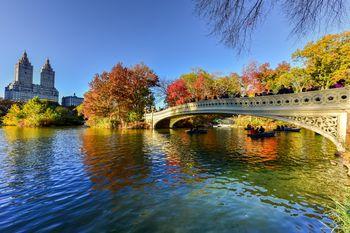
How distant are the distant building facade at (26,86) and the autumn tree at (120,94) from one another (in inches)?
5842

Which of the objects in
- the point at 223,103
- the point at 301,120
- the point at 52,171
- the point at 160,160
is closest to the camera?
the point at 52,171

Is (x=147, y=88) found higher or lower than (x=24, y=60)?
lower

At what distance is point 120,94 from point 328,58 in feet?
112

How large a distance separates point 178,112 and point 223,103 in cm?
1257

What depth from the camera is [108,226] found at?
5.44 m

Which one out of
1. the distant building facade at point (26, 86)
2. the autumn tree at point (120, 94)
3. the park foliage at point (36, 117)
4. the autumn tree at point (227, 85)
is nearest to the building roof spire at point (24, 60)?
the distant building facade at point (26, 86)

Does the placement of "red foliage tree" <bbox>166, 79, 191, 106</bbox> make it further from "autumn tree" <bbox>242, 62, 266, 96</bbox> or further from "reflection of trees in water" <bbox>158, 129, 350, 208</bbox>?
"reflection of trees in water" <bbox>158, 129, 350, 208</bbox>

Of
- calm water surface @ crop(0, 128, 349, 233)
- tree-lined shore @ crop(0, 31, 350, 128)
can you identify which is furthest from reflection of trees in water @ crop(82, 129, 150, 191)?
tree-lined shore @ crop(0, 31, 350, 128)

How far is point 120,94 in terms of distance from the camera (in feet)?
142

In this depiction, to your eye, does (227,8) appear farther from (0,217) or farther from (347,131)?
(347,131)

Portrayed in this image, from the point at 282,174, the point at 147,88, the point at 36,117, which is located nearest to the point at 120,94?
the point at 147,88

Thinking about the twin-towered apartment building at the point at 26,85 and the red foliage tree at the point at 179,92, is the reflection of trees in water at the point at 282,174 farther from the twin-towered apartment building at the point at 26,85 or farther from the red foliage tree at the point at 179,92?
the twin-towered apartment building at the point at 26,85

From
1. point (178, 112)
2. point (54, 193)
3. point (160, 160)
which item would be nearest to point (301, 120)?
point (160, 160)

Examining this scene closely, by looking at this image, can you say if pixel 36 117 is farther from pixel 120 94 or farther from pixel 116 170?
pixel 116 170
